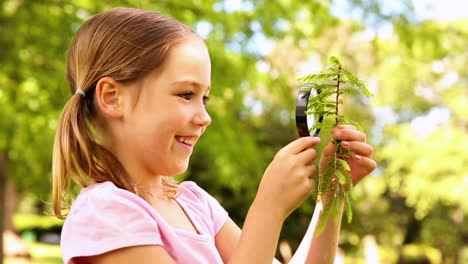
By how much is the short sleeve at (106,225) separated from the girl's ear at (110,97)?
0.21m

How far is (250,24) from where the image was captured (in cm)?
727

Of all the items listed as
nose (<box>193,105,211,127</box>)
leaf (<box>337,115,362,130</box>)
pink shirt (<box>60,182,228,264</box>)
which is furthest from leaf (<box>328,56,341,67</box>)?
pink shirt (<box>60,182,228,264</box>)

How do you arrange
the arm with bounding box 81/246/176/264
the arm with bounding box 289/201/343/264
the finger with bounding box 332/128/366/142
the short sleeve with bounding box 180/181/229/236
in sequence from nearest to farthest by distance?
the arm with bounding box 81/246/176/264
the finger with bounding box 332/128/366/142
the arm with bounding box 289/201/343/264
the short sleeve with bounding box 180/181/229/236

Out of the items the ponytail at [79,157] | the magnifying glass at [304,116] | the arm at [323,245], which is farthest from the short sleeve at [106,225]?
the arm at [323,245]

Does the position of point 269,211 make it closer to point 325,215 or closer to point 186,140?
point 325,215

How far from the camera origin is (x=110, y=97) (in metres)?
1.72

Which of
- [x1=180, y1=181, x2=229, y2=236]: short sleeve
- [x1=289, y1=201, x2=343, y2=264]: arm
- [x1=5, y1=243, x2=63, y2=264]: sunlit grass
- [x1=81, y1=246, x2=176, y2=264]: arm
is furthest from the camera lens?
[x1=5, y1=243, x2=63, y2=264]: sunlit grass

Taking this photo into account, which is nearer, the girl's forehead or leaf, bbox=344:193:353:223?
leaf, bbox=344:193:353:223

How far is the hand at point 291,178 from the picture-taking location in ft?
5.05

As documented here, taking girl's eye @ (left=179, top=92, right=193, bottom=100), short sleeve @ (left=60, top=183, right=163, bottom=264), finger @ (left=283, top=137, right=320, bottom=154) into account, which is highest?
girl's eye @ (left=179, top=92, right=193, bottom=100)

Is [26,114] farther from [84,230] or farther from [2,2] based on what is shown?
[84,230]

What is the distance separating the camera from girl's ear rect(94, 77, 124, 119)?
1707 millimetres

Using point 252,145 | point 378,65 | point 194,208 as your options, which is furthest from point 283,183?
point 378,65

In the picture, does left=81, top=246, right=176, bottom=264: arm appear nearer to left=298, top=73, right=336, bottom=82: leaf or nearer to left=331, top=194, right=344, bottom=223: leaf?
left=331, top=194, right=344, bottom=223: leaf
